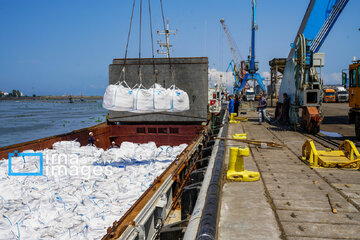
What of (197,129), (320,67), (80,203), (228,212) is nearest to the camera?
(228,212)

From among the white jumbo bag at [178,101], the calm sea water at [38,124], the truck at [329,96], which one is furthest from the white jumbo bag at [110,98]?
the truck at [329,96]

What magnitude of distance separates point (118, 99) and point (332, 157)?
5937 millimetres

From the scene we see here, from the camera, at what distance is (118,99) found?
7867 millimetres

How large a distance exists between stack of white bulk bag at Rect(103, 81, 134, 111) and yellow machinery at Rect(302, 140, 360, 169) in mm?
4992

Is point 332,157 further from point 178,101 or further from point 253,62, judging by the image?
point 253,62

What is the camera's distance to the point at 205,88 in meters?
13.9

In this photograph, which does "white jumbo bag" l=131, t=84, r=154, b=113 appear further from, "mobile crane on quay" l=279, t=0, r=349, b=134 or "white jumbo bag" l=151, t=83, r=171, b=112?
"mobile crane on quay" l=279, t=0, r=349, b=134

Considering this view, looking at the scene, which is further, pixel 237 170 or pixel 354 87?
pixel 354 87

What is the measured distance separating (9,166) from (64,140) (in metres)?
3.35

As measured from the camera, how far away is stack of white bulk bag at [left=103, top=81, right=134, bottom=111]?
7.85 m

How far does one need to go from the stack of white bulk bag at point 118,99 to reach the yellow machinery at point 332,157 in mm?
4992

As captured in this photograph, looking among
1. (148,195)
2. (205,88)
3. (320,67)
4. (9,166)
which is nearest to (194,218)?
(148,195)

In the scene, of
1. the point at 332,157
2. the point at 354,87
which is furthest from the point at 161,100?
the point at 354,87

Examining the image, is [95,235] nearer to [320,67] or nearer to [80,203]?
[80,203]
